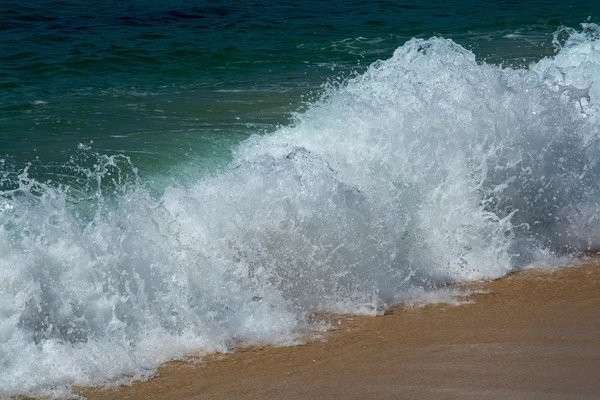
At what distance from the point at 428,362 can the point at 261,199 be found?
1500 mm

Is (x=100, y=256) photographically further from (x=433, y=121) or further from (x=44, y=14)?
(x=44, y=14)

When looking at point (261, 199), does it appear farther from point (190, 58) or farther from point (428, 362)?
point (190, 58)

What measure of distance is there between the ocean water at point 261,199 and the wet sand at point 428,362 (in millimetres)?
191

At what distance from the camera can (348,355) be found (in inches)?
189

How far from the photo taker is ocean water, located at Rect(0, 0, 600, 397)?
494cm

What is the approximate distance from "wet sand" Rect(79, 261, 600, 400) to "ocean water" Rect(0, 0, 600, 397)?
0.63ft

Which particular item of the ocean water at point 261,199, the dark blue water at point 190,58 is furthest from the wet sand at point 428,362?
the dark blue water at point 190,58

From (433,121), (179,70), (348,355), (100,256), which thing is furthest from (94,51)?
(348,355)

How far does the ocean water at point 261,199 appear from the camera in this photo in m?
4.94

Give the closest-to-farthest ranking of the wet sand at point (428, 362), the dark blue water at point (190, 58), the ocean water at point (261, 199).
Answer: the wet sand at point (428, 362) → the ocean water at point (261, 199) → the dark blue water at point (190, 58)

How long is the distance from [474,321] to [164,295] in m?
1.66

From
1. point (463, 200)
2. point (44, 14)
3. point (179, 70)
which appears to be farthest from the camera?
point (44, 14)

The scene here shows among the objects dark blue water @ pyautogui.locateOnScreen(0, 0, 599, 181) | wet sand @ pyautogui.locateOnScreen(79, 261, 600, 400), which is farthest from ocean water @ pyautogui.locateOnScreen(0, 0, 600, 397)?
wet sand @ pyautogui.locateOnScreen(79, 261, 600, 400)

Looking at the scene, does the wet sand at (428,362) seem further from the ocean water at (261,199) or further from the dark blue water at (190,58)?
the dark blue water at (190,58)
